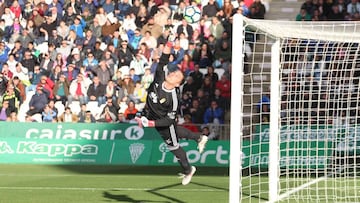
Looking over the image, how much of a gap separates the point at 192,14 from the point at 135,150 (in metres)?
6.14

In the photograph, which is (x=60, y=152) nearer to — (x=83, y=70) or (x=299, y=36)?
(x=83, y=70)

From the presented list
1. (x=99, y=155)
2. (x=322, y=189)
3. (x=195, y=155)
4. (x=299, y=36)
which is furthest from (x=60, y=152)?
(x=299, y=36)

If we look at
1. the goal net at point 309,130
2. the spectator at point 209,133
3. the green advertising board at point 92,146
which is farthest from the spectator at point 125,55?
the goal net at point 309,130

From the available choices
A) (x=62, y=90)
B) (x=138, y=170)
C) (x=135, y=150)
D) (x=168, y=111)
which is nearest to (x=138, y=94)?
(x=62, y=90)

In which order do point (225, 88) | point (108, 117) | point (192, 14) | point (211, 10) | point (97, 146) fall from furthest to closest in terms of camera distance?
point (192, 14)
point (211, 10)
point (225, 88)
point (108, 117)
point (97, 146)

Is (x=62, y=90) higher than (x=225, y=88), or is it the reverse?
(x=225, y=88)

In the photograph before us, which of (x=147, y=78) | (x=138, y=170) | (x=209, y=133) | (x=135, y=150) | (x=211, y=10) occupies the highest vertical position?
(x=211, y=10)

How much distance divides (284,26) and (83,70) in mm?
13692

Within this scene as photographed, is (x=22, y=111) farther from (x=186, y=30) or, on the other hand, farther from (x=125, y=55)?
(x=186, y=30)

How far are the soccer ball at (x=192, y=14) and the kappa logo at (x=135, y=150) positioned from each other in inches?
227

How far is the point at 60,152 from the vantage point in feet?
74.0

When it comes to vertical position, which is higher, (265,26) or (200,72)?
(265,26)

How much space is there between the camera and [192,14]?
2672 centimetres

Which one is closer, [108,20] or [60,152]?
[60,152]
